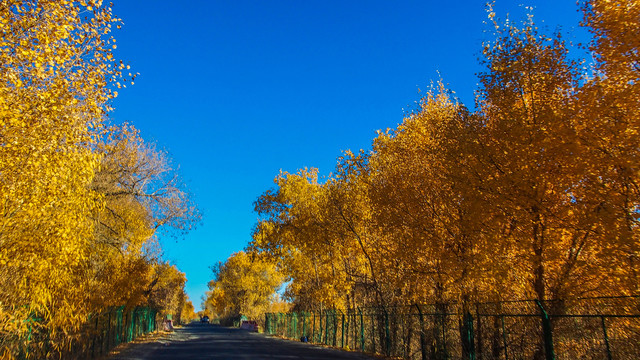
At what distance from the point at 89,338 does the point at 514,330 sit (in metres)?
A: 15.1

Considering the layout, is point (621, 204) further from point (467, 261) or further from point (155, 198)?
point (155, 198)

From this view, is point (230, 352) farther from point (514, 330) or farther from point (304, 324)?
point (514, 330)

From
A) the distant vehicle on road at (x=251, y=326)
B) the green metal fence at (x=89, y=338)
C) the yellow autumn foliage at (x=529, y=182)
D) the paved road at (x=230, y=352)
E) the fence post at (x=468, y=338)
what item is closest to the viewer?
the yellow autumn foliage at (x=529, y=182)

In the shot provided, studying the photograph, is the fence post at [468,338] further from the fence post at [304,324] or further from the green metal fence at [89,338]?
the fence post at [304,324]

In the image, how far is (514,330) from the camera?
37.6 feet

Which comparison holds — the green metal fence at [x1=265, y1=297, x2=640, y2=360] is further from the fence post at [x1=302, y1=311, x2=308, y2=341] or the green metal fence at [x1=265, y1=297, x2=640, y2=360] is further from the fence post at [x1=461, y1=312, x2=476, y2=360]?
the fence post at [x1=302, y1=311, x2=308, y2=341]

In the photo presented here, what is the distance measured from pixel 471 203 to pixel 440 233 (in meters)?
3.00

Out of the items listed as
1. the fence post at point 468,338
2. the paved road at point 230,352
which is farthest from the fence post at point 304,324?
the fence post at point 468,338

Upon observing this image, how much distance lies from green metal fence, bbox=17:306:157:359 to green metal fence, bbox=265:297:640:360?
11.3m

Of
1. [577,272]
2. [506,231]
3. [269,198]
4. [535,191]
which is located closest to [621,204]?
[535,191]

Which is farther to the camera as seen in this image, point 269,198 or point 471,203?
point 269,198

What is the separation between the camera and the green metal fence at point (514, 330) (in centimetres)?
858

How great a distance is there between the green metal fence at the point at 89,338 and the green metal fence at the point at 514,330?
37.0 feet

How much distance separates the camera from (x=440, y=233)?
1345 cm
